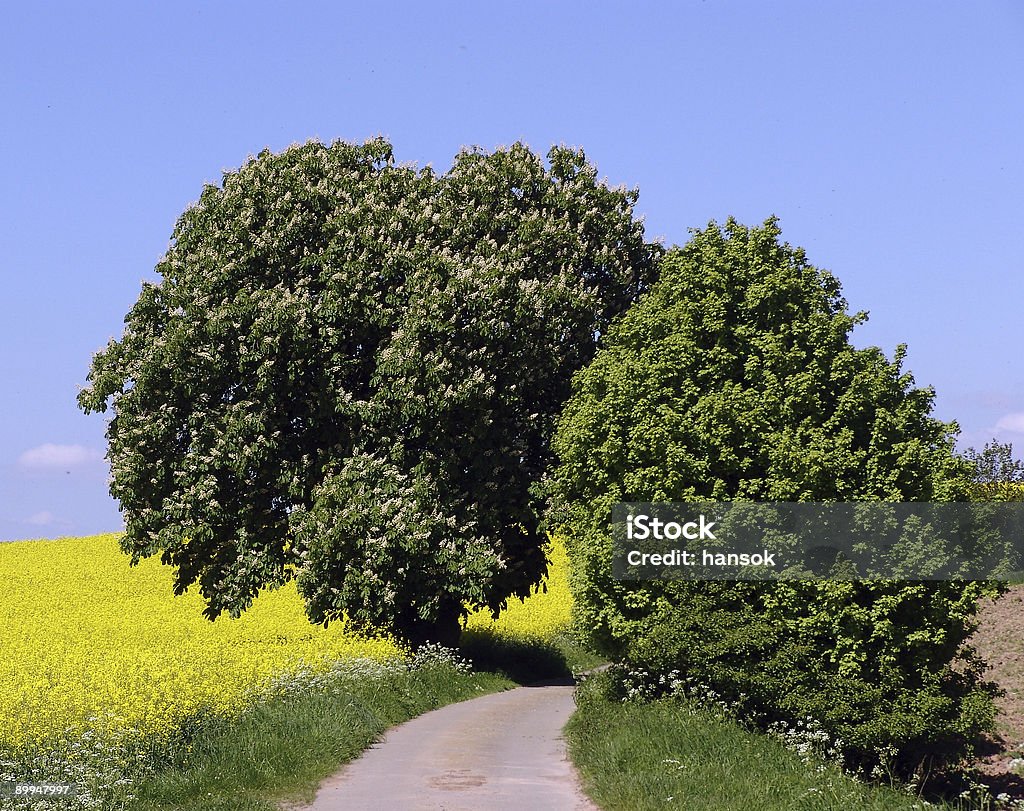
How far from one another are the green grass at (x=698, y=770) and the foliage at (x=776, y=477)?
8.45 feet

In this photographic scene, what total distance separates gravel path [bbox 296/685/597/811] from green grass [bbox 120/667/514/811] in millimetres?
418

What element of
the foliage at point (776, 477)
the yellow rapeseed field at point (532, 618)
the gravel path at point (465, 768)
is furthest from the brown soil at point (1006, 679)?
the yellow rapeseed field at point (532, 618)

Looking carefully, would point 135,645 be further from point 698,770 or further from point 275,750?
point 698,770

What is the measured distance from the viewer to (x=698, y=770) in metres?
17.1

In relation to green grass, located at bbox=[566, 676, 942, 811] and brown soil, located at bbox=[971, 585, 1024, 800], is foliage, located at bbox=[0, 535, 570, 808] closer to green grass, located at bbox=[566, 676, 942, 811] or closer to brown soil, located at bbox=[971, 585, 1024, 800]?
green grass, located at bbox=[566, 676, 942, 811]

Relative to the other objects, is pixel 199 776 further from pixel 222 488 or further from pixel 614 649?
pixel 222 488

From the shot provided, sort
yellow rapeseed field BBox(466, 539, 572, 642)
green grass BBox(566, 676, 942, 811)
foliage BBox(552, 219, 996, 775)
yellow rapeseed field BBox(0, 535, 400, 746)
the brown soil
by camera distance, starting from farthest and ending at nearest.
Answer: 1. yellow rapeseed field BBox(466, 539, 572, 642)
2. the brown soil
3. foliage BBox(552, 219, 996, 775)
4. yellow rapeseed field BBox(0, 535, 400, 746)
5. green grass BBox(566, 676, 942, 811)

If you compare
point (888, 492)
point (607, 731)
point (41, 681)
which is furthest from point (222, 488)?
point (888, 492)

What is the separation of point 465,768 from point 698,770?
170 inches

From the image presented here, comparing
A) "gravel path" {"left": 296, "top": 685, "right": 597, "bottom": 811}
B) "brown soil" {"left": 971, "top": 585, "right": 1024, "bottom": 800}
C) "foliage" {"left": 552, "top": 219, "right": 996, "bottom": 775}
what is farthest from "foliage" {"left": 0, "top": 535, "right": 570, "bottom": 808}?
"brown soil" {"left": 971, "top": 585, "right": 1024, "bottom": 800}

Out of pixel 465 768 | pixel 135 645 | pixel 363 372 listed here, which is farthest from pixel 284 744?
pixel 135 645

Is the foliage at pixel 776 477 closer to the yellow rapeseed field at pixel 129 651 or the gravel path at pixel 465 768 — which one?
the gravel path at pixel 465 768

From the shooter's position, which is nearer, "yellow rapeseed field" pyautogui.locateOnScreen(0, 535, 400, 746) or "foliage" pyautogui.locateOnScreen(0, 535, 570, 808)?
"foliage" pyautogui.locateOnScreen(0, 535, 570, 808)

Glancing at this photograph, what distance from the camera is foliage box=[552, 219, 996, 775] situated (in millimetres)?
22719
